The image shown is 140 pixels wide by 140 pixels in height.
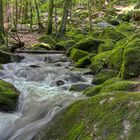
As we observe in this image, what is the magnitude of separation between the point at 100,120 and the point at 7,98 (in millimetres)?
→ 3925

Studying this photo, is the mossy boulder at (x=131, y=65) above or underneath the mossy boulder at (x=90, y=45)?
above

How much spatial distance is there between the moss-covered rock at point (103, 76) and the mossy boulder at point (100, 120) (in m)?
5.10

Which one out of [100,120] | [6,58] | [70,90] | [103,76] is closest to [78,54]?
[6,58]

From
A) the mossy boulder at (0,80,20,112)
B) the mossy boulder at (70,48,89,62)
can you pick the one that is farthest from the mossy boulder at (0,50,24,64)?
the mossy boulder at (0,80,20,112)

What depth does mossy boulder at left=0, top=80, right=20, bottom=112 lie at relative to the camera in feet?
29.9

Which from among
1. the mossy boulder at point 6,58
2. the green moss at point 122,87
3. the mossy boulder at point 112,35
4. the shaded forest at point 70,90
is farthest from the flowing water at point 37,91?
the mossy boulder at point 112,35

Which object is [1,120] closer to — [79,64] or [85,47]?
[79,64]

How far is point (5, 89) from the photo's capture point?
31.1ft

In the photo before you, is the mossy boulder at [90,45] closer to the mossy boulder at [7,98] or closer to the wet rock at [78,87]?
the wet rock at [78,87]

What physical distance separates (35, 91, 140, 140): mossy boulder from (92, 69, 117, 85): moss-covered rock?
5105 mm

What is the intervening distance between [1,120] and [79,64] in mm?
6722

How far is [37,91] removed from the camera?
1110 cm

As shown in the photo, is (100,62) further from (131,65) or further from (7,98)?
(7,98)

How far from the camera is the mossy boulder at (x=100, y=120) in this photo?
18.0ft
